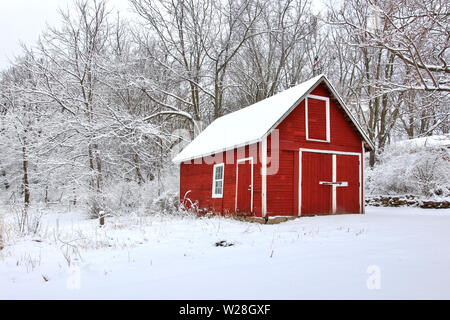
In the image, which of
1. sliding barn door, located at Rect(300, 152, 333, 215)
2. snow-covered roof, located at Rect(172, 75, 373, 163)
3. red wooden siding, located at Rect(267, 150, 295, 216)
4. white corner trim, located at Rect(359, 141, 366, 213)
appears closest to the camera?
red wooden siding, located at Rect(267, 150, 295, 216)

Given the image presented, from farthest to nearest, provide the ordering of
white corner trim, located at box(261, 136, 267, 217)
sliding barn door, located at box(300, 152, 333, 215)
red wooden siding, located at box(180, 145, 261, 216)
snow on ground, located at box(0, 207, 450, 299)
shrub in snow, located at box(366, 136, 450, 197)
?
shrub in snow, located at box(366, 136, 450, 197), sliding barn door, located at box(300, 152, 333, 215), red wooden siding, located at box(180, 145, 261, 216), white corner trim, located at box(261, 136, 267, 217), snow on ground, located at box(0, 207, 450, 299)

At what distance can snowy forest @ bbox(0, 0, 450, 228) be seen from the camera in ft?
50.7

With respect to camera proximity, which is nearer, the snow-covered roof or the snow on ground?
the snow on ground

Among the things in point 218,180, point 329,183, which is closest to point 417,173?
point 329,183

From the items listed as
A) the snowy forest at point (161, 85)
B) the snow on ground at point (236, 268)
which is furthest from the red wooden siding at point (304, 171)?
the snow on ground at point (236, 268)

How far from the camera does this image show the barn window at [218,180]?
14047 millimetres

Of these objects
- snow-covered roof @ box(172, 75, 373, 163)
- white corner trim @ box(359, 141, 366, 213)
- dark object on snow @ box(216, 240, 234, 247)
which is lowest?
dark object on snow @ box(216, 240, 234, 247)

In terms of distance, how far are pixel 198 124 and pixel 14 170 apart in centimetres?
1669

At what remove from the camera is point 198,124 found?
74.6ft

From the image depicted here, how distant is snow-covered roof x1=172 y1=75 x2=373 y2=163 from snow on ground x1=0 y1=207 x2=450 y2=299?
509cm

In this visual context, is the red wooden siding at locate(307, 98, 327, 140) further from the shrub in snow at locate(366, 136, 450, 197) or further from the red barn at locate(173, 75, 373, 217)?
the shrub in snow at locate(366, 136, 450, 197)

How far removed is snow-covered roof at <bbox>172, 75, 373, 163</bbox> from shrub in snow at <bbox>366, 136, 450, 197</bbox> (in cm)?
373

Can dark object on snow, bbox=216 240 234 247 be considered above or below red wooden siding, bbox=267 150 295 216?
below

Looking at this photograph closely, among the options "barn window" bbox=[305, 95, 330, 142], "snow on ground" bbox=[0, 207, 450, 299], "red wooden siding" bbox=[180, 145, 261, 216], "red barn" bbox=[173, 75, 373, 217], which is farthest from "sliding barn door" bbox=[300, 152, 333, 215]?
"snow on ground" bbox=[0, 207, 450, 299]
